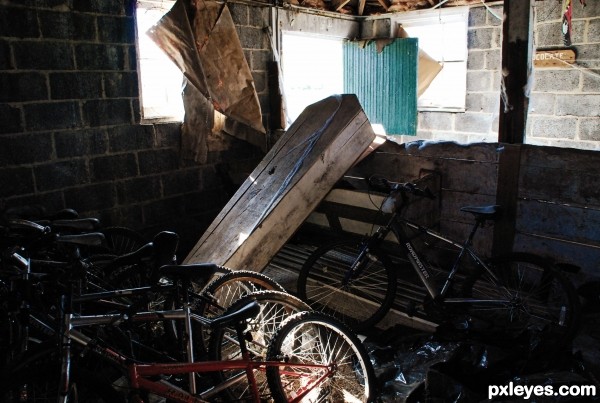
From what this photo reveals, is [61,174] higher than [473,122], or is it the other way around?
[473,122]

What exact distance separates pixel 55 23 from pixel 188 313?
13.1ft

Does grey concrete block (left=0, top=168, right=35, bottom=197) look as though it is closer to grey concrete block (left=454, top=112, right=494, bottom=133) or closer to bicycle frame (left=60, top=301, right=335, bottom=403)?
bicycle frame (left=60, top=301, right=335, bottom=403)

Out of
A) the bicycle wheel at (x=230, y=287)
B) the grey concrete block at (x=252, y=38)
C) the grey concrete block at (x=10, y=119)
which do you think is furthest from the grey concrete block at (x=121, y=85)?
the bicycle wheel at (x=230, y=287)

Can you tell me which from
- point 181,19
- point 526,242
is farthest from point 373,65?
point 526,242

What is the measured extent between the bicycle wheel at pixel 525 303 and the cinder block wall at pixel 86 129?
402 centimetres

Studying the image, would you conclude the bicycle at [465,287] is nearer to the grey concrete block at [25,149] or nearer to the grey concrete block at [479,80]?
the grey concrete block at [25,149]

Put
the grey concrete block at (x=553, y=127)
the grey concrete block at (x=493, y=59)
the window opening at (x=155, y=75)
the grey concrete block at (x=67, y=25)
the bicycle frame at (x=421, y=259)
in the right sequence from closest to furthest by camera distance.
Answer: the bicycle frame at (x=421, y=259)
the grey concrete block at (x=67, y=25)
the window opening at (x=155, y=75)
the grey concrete block at (x=553, y=127)
the grey concrete block at (x=493, y=59)

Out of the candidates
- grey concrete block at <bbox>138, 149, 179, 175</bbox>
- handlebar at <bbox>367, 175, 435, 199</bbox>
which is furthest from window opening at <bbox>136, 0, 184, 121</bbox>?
handlebar at <bbox>367, 175, 435, 199</bbox>

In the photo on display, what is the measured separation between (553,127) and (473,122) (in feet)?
4.45

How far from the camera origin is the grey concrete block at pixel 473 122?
27.9ft

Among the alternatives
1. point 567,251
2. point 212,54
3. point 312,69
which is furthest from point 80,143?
point 312,69

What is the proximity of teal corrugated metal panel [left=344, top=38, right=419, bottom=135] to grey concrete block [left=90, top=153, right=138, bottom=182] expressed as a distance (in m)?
5.11

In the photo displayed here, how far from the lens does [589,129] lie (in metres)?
7.35

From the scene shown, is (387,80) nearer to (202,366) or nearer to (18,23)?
(18,23)
